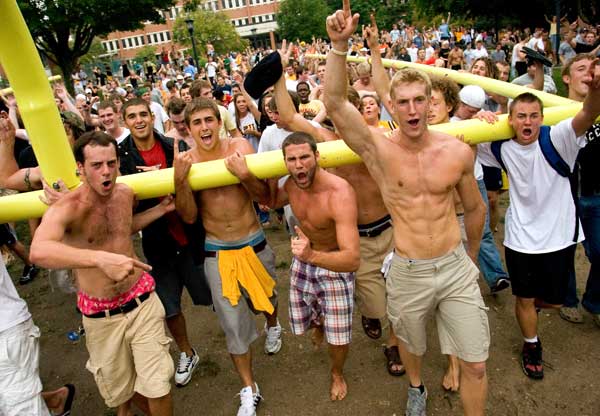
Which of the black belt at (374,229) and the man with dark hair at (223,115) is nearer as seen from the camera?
the black belt at (374,229)

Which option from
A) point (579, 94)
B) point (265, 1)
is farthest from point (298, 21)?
point (579, 94)

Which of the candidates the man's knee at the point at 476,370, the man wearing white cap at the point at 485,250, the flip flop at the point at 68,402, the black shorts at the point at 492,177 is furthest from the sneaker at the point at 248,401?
the black shorts at the point at 492,177

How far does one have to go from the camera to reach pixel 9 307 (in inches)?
109

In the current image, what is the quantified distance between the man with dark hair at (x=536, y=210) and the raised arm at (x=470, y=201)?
53 cm

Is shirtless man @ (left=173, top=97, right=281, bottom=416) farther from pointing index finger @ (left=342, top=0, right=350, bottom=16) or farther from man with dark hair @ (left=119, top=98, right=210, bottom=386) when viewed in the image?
pointing index finger @ (left=342, top=0, right=350, bottom=16)

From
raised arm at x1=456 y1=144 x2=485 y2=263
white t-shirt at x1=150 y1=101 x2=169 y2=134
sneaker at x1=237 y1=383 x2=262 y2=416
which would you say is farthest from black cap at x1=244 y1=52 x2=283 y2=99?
white t-shirt at x1=150 y1=101 x2=169 y2=134

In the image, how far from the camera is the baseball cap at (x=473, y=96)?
4.22m

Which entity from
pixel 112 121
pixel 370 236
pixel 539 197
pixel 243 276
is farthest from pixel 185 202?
pixel 539 197

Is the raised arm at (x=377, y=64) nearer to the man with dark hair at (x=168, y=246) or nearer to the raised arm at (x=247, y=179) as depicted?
the raised arm at (x=247, y=179)

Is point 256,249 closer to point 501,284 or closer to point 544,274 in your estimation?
point 544,274

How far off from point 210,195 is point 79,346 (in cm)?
249

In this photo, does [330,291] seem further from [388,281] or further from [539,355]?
[539,355]

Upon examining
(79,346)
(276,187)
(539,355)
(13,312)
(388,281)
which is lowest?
(79,346)

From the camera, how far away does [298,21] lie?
71.4 m
